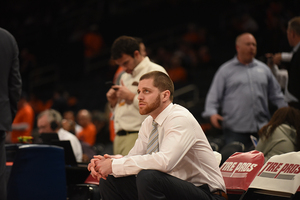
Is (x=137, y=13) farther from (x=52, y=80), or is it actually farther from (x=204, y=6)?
(x=52, y=80)

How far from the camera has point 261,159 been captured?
3287mm

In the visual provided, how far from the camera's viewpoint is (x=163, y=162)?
267cm

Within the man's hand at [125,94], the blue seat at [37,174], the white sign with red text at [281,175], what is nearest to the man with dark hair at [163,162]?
the white sign with red text at [281,175]

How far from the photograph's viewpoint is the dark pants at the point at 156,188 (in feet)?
8.59

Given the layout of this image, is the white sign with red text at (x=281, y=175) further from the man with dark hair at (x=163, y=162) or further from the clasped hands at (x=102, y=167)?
the clasped hands at (x=102, y=167)

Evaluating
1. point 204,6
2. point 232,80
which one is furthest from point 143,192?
point 204,6

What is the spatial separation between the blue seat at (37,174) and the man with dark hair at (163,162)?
1.94 ft

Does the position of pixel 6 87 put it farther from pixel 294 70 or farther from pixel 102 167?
pixel 294 70

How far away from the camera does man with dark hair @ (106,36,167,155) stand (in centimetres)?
406

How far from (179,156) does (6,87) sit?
1.82 metres

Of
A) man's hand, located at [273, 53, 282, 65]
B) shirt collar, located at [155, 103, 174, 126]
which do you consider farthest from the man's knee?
man's hand, located at [273, 53, 282, 65]

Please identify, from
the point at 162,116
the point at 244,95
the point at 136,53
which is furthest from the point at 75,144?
the point at 162,116

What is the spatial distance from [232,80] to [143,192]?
2.83 meters

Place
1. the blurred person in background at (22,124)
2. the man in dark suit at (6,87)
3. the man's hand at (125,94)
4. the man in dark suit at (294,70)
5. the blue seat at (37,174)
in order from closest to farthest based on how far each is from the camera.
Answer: the blue seat at (37,174), the man in dark suit at (6,87), the man's hand at (125,94), the man in dark suit at (294,70), the blurred person in background at (22,124)
